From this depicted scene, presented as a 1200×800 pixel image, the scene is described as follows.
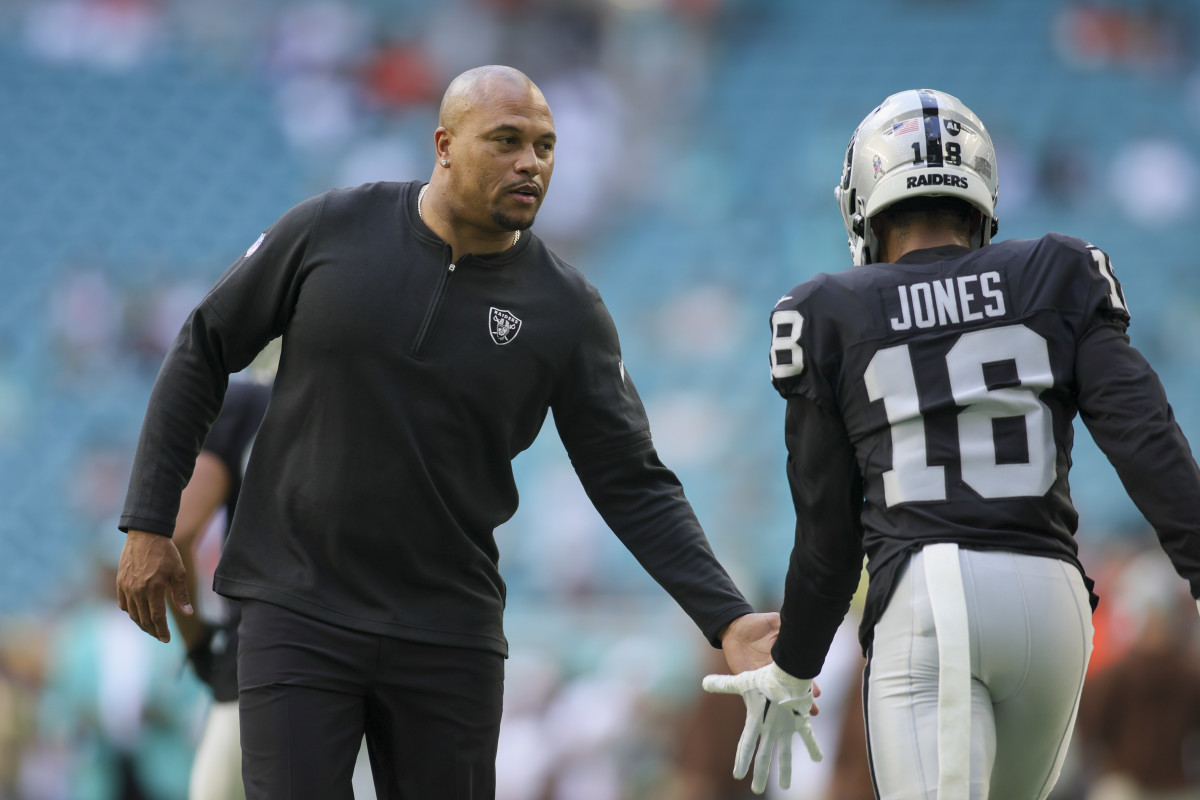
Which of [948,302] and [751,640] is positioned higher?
[948,302]

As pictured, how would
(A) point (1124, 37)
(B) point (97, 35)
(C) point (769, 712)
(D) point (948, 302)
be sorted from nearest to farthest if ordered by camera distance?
(D) point (948, 302)
(C) point (769, 712)
(A) point (1124, 37)
(B) point (97, 35)

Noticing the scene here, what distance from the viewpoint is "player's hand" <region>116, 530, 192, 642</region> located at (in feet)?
10.1

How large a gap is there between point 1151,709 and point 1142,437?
5.09 meters

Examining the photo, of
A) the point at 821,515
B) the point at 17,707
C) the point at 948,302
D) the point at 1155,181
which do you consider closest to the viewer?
the point at 948,302

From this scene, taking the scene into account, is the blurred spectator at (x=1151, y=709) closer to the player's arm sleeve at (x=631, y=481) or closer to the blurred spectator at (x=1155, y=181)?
the player's arm sleeve at (x=631, y=481)

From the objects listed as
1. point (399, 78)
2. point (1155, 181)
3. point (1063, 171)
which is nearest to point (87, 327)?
point (399, 78)

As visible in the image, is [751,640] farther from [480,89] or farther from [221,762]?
[221,762]

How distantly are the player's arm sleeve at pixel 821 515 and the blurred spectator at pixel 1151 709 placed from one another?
15.6 feet

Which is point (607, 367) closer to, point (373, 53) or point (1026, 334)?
point (1026, 334)

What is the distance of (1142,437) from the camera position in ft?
8.62

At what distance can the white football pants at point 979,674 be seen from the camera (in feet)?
8.34

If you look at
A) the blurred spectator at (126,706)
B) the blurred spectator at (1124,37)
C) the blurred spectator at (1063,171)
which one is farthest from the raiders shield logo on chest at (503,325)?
the blurred spectator at (1124,37)

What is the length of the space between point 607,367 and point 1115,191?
9199 millimetres

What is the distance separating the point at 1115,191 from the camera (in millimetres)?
11500
